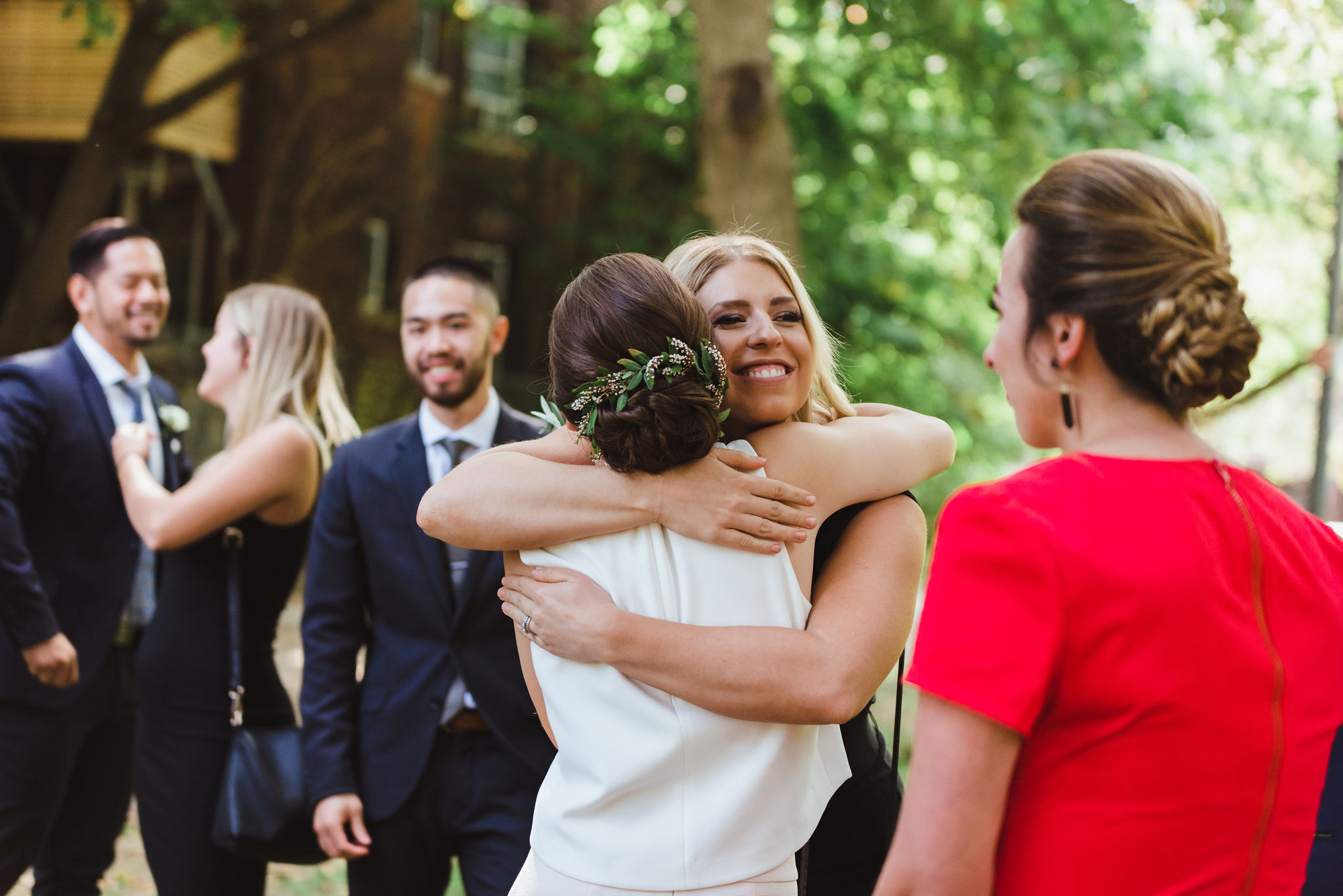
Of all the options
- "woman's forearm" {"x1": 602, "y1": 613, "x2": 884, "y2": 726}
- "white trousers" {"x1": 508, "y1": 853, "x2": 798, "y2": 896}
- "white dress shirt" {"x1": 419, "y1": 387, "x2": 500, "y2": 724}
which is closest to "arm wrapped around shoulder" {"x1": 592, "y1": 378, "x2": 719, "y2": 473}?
"woman's forearm" {"x1": 602, "y1": 613, "x2": 884, "y2": 726}

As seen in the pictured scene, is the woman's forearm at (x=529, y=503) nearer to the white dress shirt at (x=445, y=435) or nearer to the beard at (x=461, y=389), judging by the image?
the white dress shirt at (x=445, y=435)

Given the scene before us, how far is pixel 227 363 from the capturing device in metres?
3.86

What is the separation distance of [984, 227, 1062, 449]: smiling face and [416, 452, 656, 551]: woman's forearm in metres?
0.67

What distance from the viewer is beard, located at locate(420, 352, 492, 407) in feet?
12.0

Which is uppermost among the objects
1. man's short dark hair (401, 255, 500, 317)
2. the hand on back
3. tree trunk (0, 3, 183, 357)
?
tree trunk (0, 3, 183, 357)

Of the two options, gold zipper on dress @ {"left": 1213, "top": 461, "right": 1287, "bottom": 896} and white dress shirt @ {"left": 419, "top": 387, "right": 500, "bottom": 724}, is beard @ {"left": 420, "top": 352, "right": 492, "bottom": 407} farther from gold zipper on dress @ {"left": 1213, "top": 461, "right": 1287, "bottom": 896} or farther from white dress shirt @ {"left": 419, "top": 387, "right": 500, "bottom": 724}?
gold zipper on dress @ {"left": 1213, "top": 461, "right": 1287, "bottom": 896}

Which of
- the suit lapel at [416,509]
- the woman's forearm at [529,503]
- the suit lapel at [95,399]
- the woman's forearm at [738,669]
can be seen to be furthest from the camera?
the suit lapel at [95,399]

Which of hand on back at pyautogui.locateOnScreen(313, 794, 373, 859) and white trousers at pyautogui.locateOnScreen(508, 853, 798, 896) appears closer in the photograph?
white trousers at pyautogui.locateOnScreen(508, 853, 798, 896)

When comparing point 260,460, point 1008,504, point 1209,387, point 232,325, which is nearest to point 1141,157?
point 1209,387

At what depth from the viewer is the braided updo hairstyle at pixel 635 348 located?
1942mm

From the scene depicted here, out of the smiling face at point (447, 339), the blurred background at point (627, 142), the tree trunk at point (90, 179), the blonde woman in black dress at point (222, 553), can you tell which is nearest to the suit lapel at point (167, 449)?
the blonde woman in black dress at point (222, 553)

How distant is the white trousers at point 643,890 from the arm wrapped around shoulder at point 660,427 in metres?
0.74

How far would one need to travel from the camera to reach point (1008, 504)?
4.87 feet

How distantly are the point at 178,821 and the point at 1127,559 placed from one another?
321 centimetres
